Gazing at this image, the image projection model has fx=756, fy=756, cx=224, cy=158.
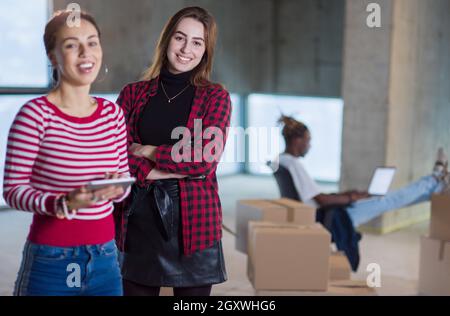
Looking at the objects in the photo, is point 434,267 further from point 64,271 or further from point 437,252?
point 64,271

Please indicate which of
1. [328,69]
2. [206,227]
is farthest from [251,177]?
[206,227]

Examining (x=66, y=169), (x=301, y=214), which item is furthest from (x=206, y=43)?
(x=301, y=214)

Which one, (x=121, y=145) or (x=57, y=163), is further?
(x=121, y=145)

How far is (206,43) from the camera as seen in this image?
1.83m

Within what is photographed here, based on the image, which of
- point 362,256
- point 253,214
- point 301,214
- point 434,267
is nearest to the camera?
point 301,214

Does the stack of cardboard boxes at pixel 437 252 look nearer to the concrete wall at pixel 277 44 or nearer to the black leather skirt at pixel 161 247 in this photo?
the black leather skirt at pixel 161 247

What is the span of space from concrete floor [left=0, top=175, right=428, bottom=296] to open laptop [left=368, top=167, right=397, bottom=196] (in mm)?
472

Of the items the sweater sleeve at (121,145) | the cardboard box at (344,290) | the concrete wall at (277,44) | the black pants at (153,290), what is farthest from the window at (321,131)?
the sweater sleeve at (121,145)

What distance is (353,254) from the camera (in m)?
4.00

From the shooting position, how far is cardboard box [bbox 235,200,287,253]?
350 cm

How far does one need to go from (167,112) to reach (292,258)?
4.41 ft

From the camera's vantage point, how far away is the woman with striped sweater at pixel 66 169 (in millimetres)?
1342
